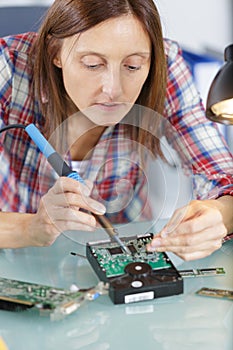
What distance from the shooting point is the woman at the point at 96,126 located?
1006 mm

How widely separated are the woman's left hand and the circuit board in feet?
0.57

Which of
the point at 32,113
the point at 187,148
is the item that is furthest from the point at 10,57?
the point at 187,148

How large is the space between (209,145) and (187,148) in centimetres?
4

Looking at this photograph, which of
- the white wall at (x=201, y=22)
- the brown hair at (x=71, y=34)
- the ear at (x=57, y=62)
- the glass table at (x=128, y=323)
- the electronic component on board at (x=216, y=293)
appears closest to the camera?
the glass table at (x=128, y=323)

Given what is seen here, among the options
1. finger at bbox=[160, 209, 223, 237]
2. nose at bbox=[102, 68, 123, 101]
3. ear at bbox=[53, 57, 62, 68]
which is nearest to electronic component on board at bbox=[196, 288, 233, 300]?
finger at bbox=[160, 209, 223, 237]

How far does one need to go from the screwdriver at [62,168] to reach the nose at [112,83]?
0.12 metres

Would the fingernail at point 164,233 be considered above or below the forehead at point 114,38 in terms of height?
below

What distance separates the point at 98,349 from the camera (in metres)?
0.74

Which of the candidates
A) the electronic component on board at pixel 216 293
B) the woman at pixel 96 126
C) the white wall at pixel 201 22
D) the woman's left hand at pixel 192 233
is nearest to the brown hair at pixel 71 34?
the woman at pixel 96 126

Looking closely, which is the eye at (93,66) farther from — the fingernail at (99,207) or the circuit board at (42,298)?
the circuit board at (42,298)

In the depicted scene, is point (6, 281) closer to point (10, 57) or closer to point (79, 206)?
point (79, 206)

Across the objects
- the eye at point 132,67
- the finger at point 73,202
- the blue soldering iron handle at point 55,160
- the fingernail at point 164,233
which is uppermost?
the eye at point 132,67

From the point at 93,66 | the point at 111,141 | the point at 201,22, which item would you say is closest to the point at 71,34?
the point at 93,66

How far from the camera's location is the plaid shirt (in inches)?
45.8
